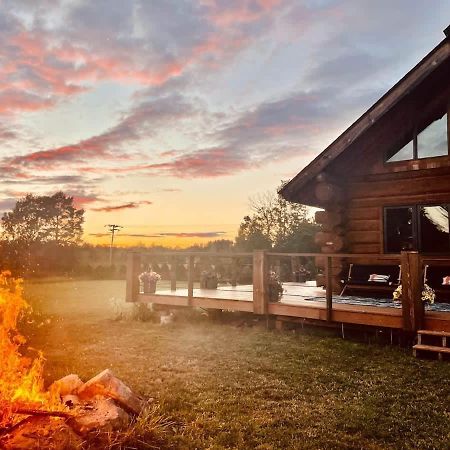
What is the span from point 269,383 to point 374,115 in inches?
305

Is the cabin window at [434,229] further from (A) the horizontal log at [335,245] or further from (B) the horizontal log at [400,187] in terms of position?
(A) the horizontal log at [335,245]

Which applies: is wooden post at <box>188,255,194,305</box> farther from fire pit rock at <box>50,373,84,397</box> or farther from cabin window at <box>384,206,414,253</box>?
fire pit rock at <box>50,373,84,397</box>

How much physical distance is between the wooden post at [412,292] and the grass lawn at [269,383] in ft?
1.99

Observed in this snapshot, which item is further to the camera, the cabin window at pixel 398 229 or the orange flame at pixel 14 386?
the cabin window at pixel 398 229

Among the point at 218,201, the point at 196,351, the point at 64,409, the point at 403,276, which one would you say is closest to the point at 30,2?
the point at 196,351

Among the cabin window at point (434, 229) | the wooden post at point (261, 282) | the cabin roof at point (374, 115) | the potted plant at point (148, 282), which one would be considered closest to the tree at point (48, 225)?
the potted plant at point (148, 282)

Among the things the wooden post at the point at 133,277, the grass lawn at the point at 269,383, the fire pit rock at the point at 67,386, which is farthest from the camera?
the wooden post at the point at 133,277

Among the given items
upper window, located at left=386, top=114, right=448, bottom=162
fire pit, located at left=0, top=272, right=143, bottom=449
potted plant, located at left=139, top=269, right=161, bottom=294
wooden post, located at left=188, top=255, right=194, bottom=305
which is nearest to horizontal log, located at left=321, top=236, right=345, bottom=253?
upper window, located at left=386, top=114, right=448, bottom=162

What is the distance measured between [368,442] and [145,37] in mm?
11847

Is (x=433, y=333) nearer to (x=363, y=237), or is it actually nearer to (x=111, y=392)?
(x=363, y=237)

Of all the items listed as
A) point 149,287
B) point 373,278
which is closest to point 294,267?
point 373,278

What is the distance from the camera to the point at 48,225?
48500mm

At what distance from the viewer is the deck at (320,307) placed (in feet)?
28.2

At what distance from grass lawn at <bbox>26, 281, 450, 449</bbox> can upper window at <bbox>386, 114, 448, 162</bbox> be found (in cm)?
566
